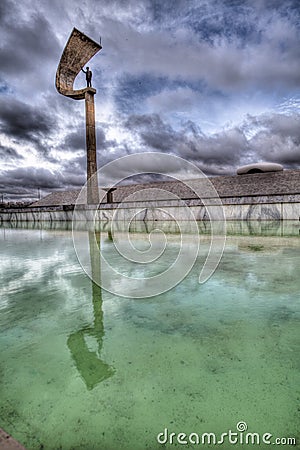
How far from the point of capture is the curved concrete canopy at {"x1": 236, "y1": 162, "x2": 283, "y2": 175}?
789 inches

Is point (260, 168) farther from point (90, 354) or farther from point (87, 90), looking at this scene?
point (90, 354)

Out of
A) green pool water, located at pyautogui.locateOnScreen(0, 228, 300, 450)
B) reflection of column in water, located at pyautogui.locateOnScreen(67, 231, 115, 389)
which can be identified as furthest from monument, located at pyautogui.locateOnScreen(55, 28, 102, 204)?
reflection of column in water, located at pyautogui.locateOnScreen(67, 231, 115, 389)

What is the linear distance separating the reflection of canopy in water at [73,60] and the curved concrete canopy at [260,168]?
13743 mm

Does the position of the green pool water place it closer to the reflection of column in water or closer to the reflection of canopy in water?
the reflection of column in water

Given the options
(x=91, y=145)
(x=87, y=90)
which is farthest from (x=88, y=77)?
(x=91, y=145)

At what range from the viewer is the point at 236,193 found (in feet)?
58.7

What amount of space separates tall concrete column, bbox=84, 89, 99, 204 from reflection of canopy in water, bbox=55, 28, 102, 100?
0.61 metres

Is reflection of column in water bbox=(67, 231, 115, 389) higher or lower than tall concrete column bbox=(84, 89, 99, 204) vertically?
lower

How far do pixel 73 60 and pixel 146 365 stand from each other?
15.6m

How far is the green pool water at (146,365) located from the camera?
0.81 m

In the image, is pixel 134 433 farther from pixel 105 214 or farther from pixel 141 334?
pixel 105 214

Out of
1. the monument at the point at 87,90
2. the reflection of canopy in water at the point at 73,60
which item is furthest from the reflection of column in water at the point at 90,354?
the reflection of canopy in water at the point at 73,60

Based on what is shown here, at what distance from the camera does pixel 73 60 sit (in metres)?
13.2

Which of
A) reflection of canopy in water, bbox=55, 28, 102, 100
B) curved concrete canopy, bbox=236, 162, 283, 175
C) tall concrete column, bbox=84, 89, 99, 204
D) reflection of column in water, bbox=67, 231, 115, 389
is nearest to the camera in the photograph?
reflection of column in water, bbox=67, 231, 115, 389
